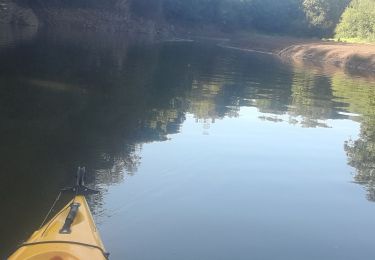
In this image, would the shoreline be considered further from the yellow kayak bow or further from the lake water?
the yellow kayak bow

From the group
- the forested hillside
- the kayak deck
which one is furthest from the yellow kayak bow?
the forested hillside

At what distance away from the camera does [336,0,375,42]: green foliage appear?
77519mm

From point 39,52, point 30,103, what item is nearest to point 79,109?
point 30,103

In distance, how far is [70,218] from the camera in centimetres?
635

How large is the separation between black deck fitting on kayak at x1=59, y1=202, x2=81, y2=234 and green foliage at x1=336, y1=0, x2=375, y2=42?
73.2 metres

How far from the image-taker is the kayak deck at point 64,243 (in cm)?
559

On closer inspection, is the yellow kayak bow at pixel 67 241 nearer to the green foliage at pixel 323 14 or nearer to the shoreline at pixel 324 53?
the shoreline at pixel 324 53

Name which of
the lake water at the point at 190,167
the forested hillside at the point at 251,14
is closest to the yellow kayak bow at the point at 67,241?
the lake water at the point at 190,167

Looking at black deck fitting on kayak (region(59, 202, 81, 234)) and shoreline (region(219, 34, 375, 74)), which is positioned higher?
black deck fitting on kayak (region(59, 202, 81, 234))

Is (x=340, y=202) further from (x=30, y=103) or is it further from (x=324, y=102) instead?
(x=324, y=102)

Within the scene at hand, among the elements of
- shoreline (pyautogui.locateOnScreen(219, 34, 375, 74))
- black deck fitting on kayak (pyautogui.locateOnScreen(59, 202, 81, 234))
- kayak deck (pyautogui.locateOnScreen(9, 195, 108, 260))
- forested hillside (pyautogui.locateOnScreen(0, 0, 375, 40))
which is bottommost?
shoreline (pyautogui.locateOnScreen(219, 34, 375, 74))

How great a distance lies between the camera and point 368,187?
1228 cm

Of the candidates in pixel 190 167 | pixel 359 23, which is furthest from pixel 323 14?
pixel 190 167

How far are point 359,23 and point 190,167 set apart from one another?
75.3m
